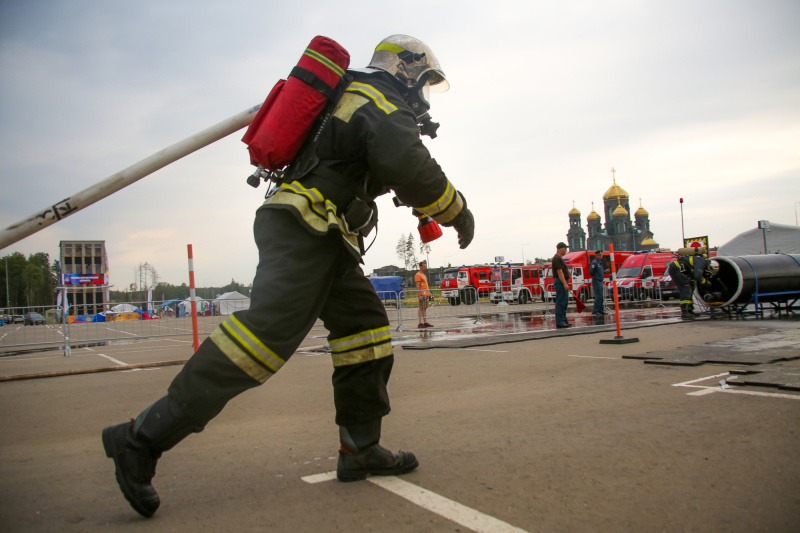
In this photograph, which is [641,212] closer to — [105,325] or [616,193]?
[616,193]

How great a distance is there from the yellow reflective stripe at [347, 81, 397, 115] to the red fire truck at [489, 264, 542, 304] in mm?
28179

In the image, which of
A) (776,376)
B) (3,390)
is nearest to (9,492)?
(3,390)

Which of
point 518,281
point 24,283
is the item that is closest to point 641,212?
point 518,281

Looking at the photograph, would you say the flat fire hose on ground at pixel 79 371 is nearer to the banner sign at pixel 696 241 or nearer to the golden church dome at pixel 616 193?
the banner sign at pixel 696 241

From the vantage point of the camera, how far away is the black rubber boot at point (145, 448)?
199cm

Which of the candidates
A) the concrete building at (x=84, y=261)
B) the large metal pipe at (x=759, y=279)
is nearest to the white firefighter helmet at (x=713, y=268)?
the large metal pipe at (x=759, y=279)

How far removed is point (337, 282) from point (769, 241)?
32836mm

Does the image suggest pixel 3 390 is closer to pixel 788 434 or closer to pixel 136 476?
pixel 136 476

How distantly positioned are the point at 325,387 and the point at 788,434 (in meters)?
3.48

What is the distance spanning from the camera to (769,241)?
28.7 m

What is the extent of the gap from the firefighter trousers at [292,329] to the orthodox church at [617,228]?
96.4 meters

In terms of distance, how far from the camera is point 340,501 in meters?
2.10

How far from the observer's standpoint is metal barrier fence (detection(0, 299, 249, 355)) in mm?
12008

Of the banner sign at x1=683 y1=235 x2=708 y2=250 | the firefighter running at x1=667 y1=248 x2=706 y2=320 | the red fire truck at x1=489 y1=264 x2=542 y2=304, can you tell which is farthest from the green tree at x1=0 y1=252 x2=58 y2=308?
the firefighter running at x1=667 y1=248 x2=706 y2=320
